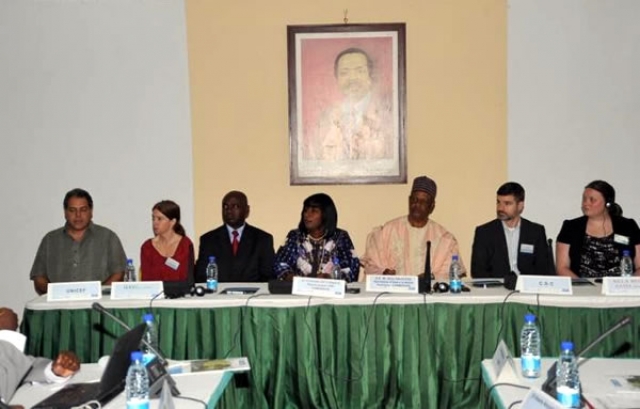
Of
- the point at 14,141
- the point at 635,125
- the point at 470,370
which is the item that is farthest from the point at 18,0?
the point at 635,125

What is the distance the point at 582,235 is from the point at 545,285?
811 millimetres

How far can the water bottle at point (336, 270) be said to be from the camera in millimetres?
4344

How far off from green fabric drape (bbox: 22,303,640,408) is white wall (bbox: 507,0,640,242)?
6.51 ft

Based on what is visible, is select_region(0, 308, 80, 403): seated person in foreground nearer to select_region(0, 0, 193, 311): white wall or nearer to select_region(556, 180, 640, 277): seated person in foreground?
select_region(0, 0, 193, 311): white wall

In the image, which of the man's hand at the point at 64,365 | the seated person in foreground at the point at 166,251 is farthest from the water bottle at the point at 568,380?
the seated person in foreground at the point at 166,251

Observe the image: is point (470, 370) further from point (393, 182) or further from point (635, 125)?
point (635, 125)

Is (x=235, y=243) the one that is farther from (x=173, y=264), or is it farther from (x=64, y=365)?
(x=64, y=365)

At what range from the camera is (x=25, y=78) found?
222 inches

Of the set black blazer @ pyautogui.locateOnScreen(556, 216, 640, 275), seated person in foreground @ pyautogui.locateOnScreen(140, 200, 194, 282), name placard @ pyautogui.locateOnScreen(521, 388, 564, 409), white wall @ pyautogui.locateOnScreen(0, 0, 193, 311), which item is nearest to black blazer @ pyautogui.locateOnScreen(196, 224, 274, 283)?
seated person in foreground @ pyautogui.locateOnScreen(140, 200, 194, 282)

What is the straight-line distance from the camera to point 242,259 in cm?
482

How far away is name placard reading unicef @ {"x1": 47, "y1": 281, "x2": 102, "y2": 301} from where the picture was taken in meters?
3.95

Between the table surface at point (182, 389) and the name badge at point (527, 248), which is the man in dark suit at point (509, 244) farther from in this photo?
the table surface at point (182, 389)

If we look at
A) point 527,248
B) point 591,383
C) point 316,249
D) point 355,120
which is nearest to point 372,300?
point 316,249

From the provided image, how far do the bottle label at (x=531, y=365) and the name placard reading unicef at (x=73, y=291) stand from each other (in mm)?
2411
